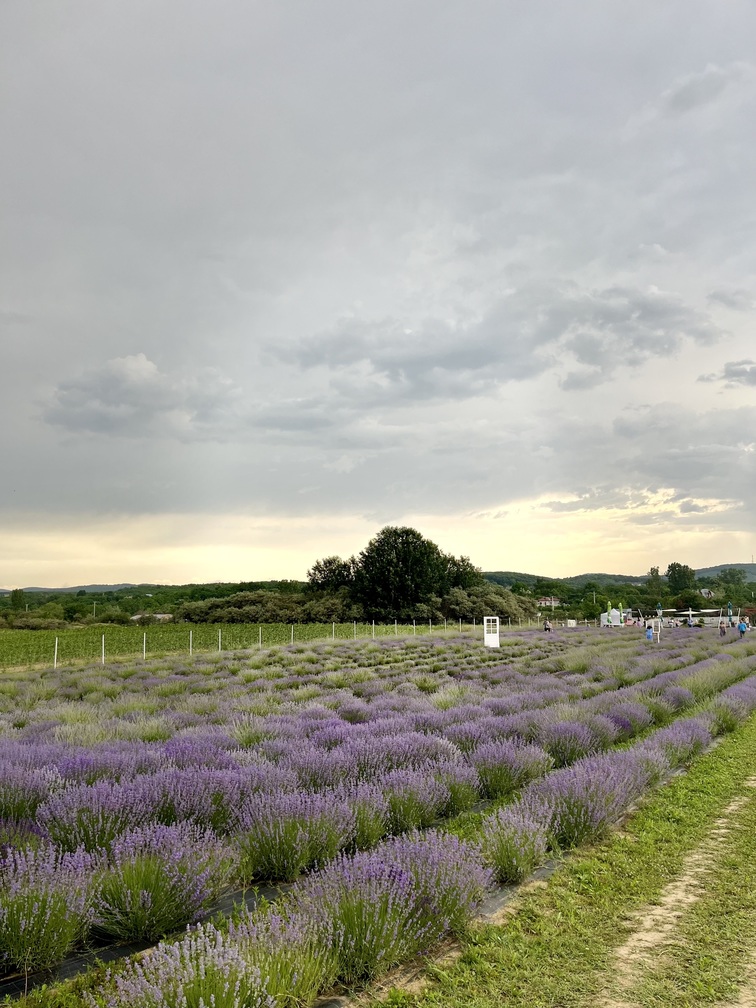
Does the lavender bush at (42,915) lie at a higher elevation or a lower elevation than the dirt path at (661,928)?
higher

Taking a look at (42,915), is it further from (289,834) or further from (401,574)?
(401,574)

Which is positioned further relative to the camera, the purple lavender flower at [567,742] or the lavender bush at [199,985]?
→ the purple lavender flower at [567,742]

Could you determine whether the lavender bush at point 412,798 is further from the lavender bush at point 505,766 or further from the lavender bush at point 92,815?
the lavender bush at point 92,815

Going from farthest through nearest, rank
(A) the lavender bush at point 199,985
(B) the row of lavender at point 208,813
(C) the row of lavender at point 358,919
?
(B) the row of lavender at point 208,813 < (C) the row of lavender at point 358,919 < (A) the lavender bush at point 199,985

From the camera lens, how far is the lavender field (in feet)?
10.0

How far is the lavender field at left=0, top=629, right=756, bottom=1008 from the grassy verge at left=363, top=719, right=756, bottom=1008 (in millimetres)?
219

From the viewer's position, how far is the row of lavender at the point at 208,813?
339 centimetres

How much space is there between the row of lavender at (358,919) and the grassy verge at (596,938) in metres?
0.19

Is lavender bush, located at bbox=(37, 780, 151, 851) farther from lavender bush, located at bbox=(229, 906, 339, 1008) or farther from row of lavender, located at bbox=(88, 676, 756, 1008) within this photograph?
lavender bush, located at bbox=(229, 906, 339, 1008)

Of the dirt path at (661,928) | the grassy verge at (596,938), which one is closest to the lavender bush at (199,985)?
the grassy verge at (596,938)

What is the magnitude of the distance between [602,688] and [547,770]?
7511 mm

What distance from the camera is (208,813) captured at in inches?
195

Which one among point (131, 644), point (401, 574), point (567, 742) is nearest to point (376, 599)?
point (401, 574)

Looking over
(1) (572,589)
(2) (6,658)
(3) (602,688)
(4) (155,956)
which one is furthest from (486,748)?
(1) (572,589)
